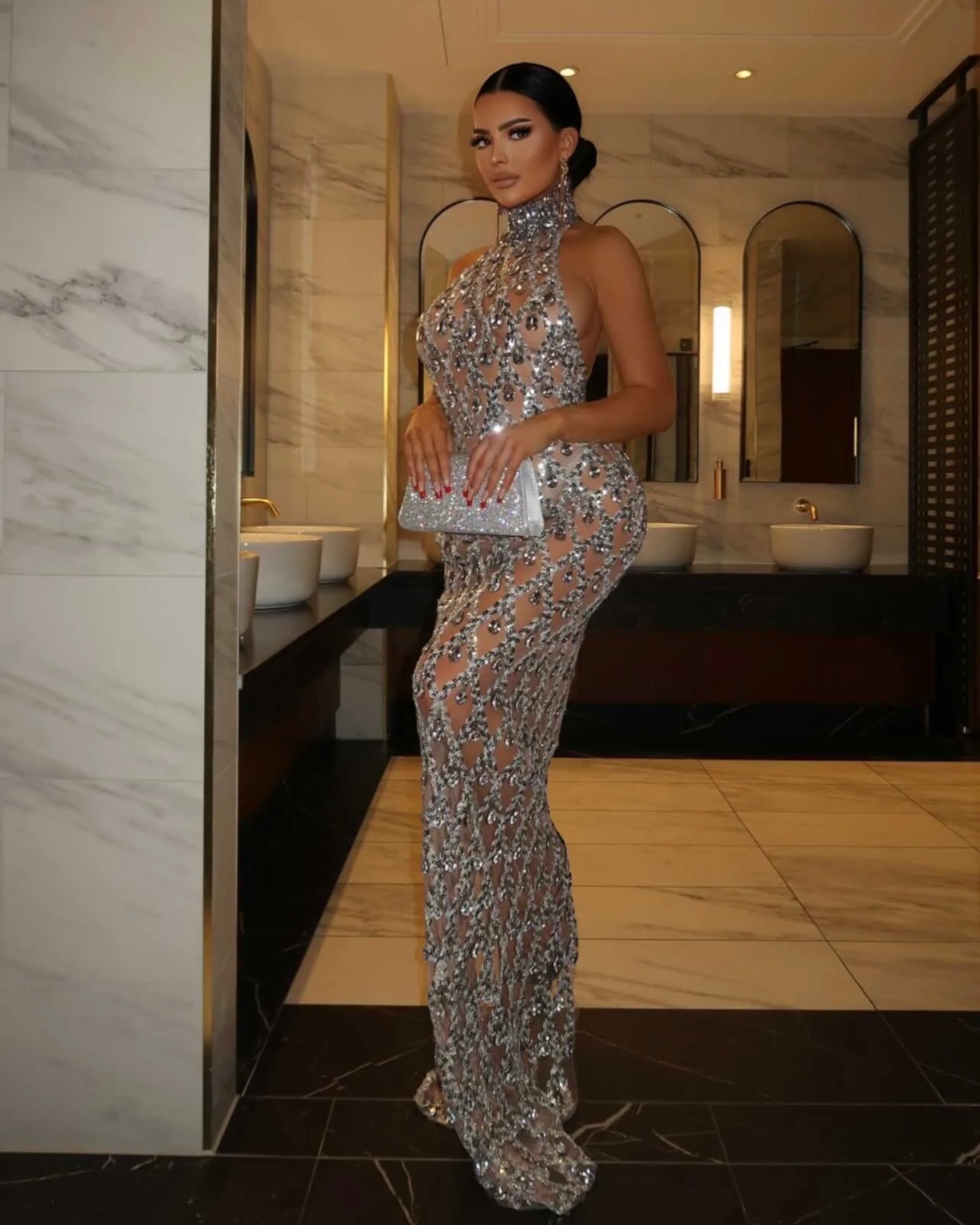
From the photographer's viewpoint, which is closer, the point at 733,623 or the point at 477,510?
the point at 477,510

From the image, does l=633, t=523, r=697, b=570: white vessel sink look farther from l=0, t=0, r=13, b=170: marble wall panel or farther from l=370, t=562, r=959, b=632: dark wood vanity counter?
l=0, t=0, r=13, b=170: marble wall panel

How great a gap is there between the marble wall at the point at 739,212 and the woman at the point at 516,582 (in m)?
3.66

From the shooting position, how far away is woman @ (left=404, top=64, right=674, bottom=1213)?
1610 millimetres

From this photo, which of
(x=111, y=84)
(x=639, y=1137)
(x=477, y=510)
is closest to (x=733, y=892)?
(x=639, y=1137)

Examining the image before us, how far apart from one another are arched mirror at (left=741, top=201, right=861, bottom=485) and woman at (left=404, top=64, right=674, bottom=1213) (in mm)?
3679

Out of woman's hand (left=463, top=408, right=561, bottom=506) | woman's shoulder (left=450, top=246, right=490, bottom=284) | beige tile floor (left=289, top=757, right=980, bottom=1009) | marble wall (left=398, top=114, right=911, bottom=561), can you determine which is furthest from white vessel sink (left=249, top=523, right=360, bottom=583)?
woman's hand (left=463, top=408, right=561, bottom=506)

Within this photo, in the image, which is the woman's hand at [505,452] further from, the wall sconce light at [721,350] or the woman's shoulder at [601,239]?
the wall sconce light at [721,350]

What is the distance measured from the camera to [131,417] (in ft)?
5.48

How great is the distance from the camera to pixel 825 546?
488 cm

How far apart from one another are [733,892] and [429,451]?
178 centimetres

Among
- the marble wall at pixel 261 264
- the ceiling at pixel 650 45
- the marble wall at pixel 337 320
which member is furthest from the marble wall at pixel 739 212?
the marble wall at pixel 261 264

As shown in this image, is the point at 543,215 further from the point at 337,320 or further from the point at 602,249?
the point at 337,320

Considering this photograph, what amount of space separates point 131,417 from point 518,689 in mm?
676

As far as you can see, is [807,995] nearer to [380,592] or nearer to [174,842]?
[174,842]
